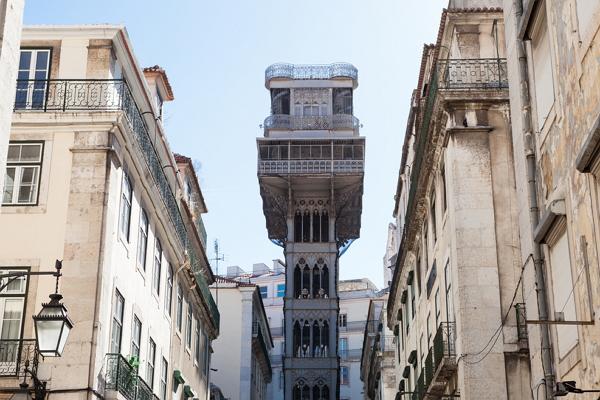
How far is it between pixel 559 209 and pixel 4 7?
671 centimetres

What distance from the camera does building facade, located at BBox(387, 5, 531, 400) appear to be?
20.9 metres

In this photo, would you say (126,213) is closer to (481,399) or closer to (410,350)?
(481,399)

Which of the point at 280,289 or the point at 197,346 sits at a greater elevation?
the point at 280,289

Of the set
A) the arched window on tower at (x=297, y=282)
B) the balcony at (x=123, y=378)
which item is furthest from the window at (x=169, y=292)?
the arched window on tower at (x=297, y=282)

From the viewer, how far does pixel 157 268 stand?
27.4m

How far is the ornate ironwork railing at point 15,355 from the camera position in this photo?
19.8 metres

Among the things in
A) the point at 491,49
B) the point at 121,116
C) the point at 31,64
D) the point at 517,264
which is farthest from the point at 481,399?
the point at 31,64

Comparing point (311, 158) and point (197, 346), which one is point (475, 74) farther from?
point (311, 158)

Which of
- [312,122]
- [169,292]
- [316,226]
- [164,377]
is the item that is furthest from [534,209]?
[312,122]

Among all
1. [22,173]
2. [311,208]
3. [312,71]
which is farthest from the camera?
[312,71]

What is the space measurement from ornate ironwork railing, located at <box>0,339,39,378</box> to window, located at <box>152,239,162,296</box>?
6875mm

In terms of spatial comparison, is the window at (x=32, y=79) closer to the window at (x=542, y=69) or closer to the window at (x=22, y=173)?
the window at (x=22, y=173)

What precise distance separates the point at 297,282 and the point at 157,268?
35865 millimetres

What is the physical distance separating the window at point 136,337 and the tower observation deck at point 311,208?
3590cm
